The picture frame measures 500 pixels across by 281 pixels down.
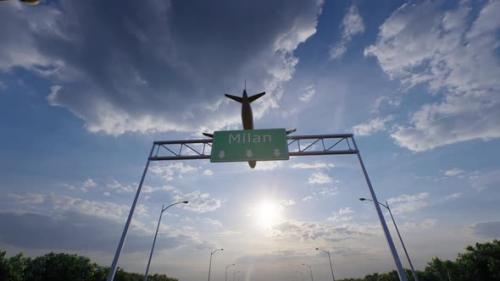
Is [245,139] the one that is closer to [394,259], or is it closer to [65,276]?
[394,259]

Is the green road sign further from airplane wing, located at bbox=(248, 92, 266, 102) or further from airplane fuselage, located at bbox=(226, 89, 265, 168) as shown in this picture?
airplane wing, located at bbox=(248, 92, 266, 102)

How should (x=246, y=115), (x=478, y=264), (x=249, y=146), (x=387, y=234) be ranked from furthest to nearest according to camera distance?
(x=478, y=264)
(x=246, y=115)
(x=249, y=146)
(x=387, y=234)

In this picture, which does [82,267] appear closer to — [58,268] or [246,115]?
[58,268]

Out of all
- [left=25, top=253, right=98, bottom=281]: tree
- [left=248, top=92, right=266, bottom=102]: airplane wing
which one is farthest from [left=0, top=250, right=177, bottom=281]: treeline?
[left=248, top=92, right=266, bottom=102]: airplane wing

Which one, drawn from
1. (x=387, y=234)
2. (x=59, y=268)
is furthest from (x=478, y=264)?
(x=59, y=268)

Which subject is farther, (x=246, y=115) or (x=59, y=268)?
(x=59, y=268)

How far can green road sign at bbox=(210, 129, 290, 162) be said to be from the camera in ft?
45.6

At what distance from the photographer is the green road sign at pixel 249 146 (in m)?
13.9

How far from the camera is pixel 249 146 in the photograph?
46.1 ft

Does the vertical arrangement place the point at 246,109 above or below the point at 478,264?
above

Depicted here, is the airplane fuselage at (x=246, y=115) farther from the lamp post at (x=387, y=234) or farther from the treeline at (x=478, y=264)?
the treeline at (x=478, y=264)

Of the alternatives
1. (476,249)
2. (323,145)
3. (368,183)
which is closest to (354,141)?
(323,145)

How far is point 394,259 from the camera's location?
11.4 m

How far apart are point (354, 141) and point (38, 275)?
4239cm
